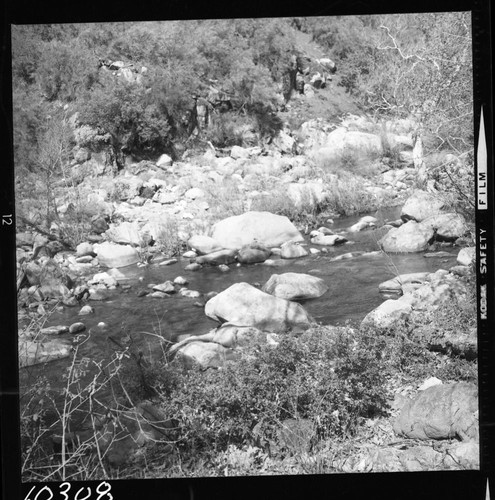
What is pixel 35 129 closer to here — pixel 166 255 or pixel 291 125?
pixel 166 255

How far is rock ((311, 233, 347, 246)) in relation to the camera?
475 cm

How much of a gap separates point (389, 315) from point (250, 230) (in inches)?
40.7

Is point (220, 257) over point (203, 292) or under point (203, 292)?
Answer: over

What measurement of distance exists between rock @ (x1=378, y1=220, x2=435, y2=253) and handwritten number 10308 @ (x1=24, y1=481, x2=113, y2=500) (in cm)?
233

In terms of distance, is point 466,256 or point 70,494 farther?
Answer: point 466,256

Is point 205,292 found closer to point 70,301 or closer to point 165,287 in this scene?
point 165,287

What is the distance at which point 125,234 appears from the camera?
4.68 metres

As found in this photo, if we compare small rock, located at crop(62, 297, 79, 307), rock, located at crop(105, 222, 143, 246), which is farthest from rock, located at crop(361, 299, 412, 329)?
small rock, located at crop(62, 297, 79, 307)

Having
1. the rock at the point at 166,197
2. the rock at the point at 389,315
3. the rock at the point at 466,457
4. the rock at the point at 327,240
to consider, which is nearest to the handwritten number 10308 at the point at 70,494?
the rock at the point at 166,197

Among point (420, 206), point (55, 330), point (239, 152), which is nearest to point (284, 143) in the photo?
point (239, 152)

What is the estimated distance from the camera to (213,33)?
4512 mm

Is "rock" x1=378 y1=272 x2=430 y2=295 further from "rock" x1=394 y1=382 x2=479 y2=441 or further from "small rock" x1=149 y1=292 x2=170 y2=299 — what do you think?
"small rock" x1=149 y1=292 x2=170 y2=299

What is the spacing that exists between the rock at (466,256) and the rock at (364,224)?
0.57 meters

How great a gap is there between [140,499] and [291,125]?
101 inches
